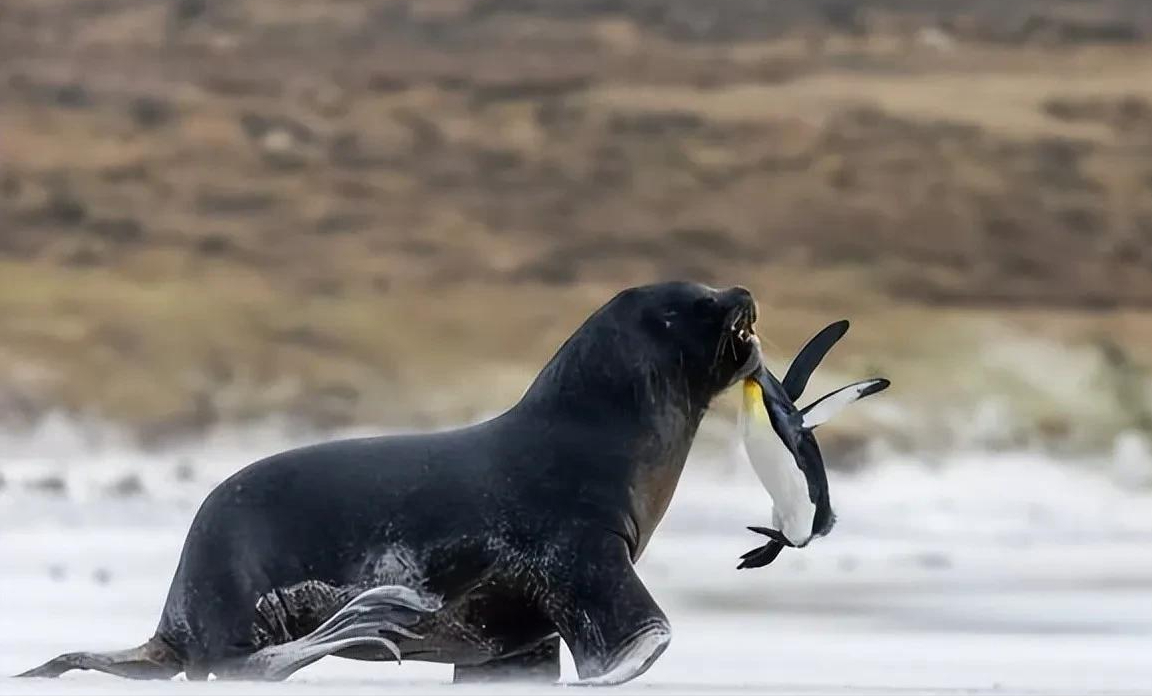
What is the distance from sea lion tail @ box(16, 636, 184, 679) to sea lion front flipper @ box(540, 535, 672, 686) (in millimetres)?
695

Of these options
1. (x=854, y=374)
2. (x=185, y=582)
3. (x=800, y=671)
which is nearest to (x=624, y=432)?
(x=185, y=582)

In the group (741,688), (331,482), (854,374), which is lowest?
(741,688)

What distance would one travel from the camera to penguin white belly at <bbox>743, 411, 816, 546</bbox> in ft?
12.4

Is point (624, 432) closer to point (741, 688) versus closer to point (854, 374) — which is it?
point (741, 688)

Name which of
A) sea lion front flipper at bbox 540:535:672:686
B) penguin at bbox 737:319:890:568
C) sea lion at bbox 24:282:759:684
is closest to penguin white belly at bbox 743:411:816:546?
penguin at bbox 737:319:890:568

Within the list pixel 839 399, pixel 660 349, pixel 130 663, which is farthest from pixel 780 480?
pixel 130 663

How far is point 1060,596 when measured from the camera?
7.35m

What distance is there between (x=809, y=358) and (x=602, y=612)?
2.56 ft

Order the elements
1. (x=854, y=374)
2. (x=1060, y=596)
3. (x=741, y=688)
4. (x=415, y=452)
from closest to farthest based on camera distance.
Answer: (x=741, y=688)
(x=415, y=452)
(x=1060, y=596)
(x=854, y=374)

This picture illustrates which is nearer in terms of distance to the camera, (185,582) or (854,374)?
(185,582)

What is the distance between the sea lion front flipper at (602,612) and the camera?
11.2 feet

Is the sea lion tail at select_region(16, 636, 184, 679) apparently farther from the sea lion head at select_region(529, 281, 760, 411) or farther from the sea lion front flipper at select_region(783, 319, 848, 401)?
the sea lion front flipper at select_region(783, 319, 848, 401)

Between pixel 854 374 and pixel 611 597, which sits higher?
pixel 854 374

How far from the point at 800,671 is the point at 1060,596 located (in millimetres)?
2628
